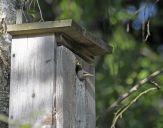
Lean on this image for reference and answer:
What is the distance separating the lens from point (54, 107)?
8.84 ft

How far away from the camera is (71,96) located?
110 inches

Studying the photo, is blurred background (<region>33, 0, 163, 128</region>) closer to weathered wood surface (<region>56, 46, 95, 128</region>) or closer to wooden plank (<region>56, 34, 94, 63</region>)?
wooden plank (<region>56, 34, 94, 63</region>)

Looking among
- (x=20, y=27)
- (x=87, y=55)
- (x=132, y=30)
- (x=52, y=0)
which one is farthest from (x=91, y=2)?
(x=20, y=27)

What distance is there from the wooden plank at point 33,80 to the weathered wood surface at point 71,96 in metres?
0.03

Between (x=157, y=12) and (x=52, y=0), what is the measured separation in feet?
4.46

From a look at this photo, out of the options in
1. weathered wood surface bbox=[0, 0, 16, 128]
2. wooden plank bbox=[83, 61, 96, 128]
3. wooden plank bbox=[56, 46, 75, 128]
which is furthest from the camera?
wooden plank bbox=[83, 61, 96, 128]

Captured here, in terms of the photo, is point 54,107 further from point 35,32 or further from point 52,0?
point 52,0

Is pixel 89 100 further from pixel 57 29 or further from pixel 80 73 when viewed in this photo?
pixel 57 29

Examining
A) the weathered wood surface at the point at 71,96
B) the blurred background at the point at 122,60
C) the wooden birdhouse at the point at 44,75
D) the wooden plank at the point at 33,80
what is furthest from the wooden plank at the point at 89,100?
the blurred background at the point at 122,60

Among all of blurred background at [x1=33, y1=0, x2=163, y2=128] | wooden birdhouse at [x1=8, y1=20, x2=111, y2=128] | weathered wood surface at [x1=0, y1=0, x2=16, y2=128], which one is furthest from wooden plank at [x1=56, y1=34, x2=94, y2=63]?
blurred background at [x1=33, y1=0, x2=163, y2=128]

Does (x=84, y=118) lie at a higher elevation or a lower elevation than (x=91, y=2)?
lower

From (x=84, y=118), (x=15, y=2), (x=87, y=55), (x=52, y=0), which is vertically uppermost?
(x=52, y=0)

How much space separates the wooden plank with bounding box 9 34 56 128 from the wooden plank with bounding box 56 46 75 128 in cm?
2

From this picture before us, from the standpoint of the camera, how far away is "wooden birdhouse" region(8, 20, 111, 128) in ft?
8.84
